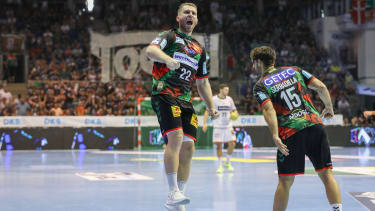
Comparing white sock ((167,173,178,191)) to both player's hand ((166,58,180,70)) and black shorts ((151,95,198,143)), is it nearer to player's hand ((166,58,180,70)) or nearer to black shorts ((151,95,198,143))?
black shorts ((151,95,198,143))

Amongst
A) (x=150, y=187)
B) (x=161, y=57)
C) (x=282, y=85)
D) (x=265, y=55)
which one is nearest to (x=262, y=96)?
(x=282, y=85)

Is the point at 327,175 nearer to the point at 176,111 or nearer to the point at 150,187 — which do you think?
the point at 176,111

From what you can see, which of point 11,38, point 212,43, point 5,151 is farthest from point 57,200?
point 11,38

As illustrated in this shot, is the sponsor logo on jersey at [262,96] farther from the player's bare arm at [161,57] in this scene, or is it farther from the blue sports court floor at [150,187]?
the blue sports court floor at [150,187]

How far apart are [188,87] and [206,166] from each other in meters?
9.35

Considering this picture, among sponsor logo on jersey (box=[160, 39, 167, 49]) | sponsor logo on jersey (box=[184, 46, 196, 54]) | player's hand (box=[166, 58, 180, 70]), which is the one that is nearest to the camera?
player's hand (box=[166, 58, 180, 70])

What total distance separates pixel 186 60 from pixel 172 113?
2.24ft

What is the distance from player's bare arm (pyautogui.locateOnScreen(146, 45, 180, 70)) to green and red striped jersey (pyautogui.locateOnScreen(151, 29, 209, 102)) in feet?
0.90

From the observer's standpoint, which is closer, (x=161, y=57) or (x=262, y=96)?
(x=161, y=57)

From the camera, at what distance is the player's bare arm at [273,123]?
6.60m

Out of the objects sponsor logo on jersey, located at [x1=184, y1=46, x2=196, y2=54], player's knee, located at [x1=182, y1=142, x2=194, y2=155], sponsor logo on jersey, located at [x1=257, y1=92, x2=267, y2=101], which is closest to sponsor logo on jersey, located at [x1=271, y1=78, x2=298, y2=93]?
sponsor logo on jersey, located at [x1=257, y1=92, x2=267, y2=101]

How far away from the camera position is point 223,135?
1645 cm

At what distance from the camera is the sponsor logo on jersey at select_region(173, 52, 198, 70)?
727 cm

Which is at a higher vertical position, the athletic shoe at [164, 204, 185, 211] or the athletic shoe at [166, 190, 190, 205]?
the athletic shoe at [166, 190, 190, 205]
